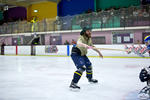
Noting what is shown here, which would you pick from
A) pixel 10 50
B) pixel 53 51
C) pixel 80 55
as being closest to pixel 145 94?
pixel 80 55

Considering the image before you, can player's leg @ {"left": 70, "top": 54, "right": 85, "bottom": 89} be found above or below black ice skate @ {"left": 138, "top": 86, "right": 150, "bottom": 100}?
above

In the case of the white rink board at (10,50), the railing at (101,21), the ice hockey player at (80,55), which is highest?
the railing at (101,21)

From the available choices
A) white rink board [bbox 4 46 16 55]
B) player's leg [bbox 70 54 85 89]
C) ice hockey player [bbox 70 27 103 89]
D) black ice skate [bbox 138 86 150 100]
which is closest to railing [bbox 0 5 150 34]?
white rink board [bbox 4 46 16 55]

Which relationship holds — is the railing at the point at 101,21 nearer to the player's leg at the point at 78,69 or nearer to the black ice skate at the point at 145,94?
the player's leg at the point at 78,69

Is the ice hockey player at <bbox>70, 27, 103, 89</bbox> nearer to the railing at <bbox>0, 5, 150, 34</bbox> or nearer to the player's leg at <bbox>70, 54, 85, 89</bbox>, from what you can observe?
the player's leg at <bbox>70, 54, 85, 89</bbox>

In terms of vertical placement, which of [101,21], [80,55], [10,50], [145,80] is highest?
[101,21]

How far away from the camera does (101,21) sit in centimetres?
1465

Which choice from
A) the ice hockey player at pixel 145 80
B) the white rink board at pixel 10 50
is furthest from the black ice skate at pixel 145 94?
the white rink board at pixel 10 50

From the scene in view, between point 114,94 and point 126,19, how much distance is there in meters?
11.0

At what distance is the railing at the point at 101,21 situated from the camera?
42.8ft

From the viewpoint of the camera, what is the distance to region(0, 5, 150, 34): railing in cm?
1305

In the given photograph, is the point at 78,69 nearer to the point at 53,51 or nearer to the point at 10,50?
the point at 53,51

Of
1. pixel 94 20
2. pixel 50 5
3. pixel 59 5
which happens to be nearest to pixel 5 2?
pixel 50 5

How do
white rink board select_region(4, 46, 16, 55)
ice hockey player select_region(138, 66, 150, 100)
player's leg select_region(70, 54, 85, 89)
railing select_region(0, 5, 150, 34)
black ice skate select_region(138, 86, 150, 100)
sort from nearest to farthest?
ice hockey player select_region(138, 66, 150, 100) → black ice skate select_region(138, 86, 150, 100) → player's leg select_region(70, 54, 85, 89) → railing select_region(0, 5, 150, 34) → white rink board select_region(4, 46, 16, 55)
